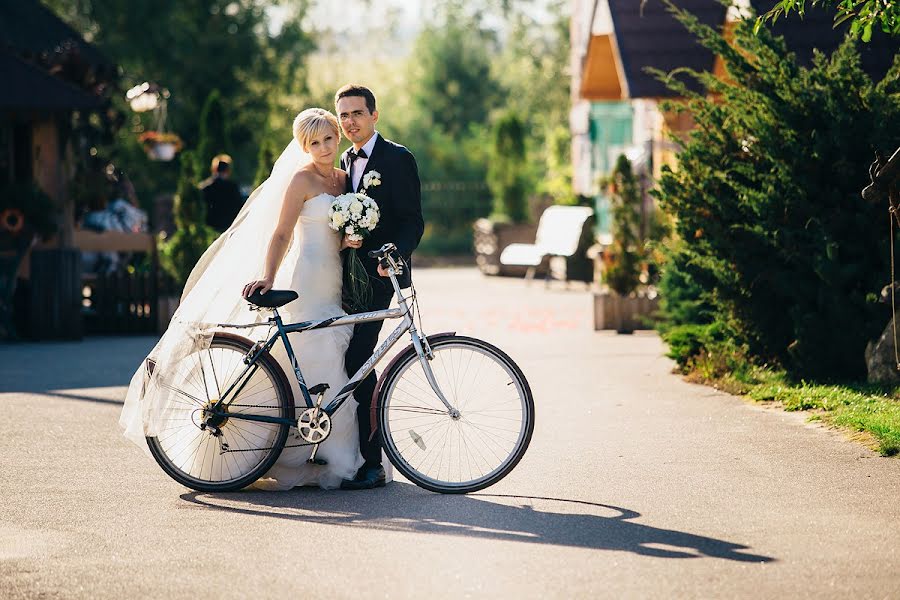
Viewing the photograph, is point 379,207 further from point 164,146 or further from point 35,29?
point 35,29

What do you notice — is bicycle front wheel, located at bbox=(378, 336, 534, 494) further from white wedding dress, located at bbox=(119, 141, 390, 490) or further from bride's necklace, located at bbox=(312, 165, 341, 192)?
bride's necklace, located at bbox=(312, 165, 341, 192)

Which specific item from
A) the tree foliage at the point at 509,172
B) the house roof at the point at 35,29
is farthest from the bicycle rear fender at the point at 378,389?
the tree foliage at the point at 509,172

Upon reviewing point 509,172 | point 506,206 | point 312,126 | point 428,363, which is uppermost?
point 509,172

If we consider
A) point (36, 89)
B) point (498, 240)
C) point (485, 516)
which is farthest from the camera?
point (498, 240)

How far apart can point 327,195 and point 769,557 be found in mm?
3160

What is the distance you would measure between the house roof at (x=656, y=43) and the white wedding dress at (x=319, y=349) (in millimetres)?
11816

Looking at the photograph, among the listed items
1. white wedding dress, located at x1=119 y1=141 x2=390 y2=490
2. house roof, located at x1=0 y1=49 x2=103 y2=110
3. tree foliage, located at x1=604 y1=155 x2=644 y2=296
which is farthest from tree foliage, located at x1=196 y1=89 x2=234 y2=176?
white wedding dress, located at x1=119 y1=141 x2=390 y2=490

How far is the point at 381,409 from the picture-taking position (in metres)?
7.83

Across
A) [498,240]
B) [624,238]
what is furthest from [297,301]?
[498,240]

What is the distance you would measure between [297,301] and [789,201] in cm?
435

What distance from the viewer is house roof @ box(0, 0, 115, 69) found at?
25359 mm

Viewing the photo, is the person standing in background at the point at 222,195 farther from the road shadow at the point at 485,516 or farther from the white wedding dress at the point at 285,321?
the road shadow at the point at 485,516

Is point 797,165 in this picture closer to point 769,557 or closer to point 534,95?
point 769,557

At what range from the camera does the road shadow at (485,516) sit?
6.54 meters
